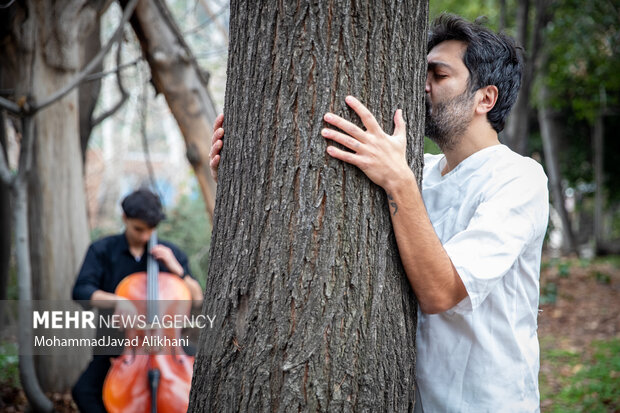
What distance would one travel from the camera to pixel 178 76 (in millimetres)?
4617

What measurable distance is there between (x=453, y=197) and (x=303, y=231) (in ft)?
2.05

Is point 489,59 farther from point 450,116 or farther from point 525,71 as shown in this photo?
point 525,71

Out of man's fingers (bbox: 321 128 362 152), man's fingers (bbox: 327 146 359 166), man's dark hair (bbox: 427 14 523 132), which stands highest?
man's dark hair (bbox: 427 14 523 132)

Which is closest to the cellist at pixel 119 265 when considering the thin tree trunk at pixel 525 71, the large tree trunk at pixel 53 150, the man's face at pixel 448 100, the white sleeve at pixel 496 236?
the large tree trunk at pixel 53 150

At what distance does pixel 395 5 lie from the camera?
1696 mm

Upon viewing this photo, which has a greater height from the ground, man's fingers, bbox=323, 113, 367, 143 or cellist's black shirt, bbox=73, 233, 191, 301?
man's fingers, bbox=323, 113, 367, 143

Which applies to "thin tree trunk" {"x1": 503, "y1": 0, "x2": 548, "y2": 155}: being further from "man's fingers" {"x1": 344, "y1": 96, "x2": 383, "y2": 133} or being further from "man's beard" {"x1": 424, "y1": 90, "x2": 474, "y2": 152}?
"man's fingers" {"x1": 344, "y1": 96, "x2": 383, "y2": 133}

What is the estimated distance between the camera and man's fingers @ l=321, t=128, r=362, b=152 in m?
1.58

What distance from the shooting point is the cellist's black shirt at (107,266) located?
399 centimetres

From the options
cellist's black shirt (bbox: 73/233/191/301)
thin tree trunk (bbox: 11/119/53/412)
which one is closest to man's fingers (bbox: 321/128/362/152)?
cellist's black shirt (bbox: 73/233/191/301)

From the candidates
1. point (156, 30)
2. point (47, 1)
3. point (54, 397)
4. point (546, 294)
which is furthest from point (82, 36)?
point (546, 294)

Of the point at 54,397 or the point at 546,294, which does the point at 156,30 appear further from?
the point at 546,294

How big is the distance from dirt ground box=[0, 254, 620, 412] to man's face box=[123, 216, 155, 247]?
1772 millimetres

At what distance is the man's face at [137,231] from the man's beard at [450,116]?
103 inches
